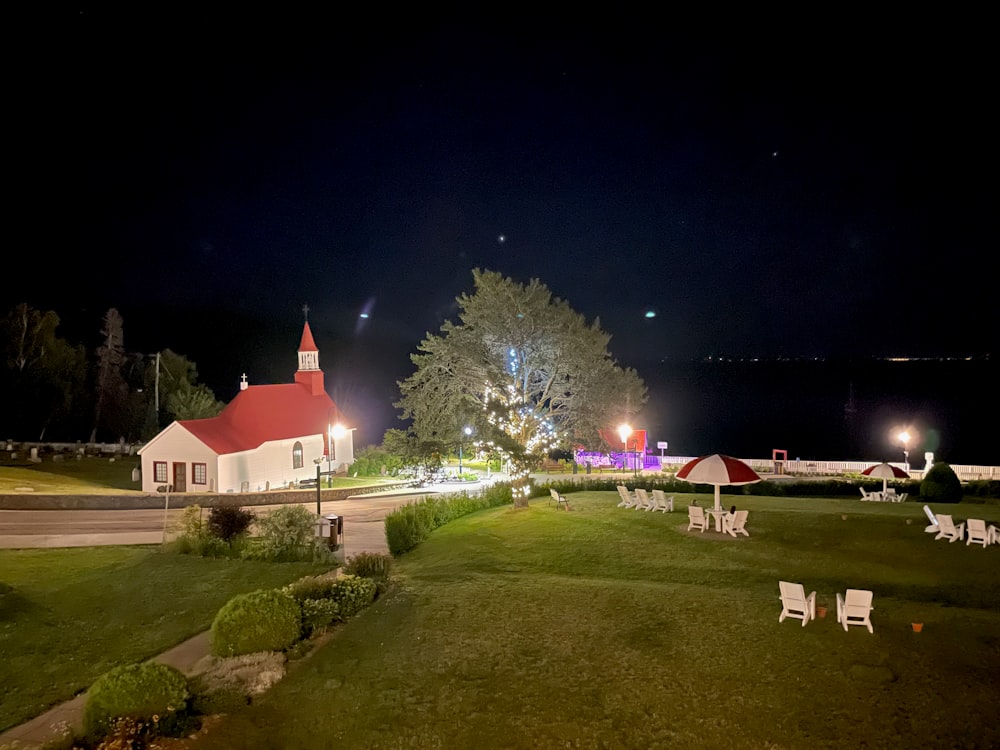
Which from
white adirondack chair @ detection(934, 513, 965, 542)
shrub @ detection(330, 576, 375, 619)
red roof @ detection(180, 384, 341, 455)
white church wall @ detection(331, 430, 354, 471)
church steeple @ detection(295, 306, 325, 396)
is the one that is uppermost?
church steeple @ detection(295, 306, 325, 396)

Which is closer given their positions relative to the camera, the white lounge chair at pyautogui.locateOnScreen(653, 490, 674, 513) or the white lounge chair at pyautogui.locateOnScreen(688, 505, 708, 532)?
the white lounge chair at pyautogui.locateOnScreen(688, 505, 708, 532)

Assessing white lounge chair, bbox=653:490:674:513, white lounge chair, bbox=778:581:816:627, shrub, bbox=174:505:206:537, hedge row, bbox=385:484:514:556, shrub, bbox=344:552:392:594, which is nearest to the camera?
white lounge chair, bbox=778:581:816:627

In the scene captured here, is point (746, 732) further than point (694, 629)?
No

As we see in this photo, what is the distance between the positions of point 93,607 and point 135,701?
7.01 metres

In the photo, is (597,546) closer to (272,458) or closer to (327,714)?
(327,714)

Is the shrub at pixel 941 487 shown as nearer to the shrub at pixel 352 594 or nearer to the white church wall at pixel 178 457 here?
the shrub at pixel 352 594

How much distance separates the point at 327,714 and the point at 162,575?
941 centimetres

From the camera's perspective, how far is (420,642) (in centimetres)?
1073

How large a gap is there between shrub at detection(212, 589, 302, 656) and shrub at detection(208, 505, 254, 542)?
8.80 metres

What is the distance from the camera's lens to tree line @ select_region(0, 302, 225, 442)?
4959 cm

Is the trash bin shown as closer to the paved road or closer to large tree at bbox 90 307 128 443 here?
the paved road

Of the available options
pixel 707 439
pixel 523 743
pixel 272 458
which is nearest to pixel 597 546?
pixel 523 743

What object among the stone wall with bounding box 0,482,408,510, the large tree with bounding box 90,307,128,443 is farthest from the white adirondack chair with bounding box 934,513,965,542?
the large tree with bounding box 90,307,128,443

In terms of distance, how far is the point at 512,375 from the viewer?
96.9 feet
